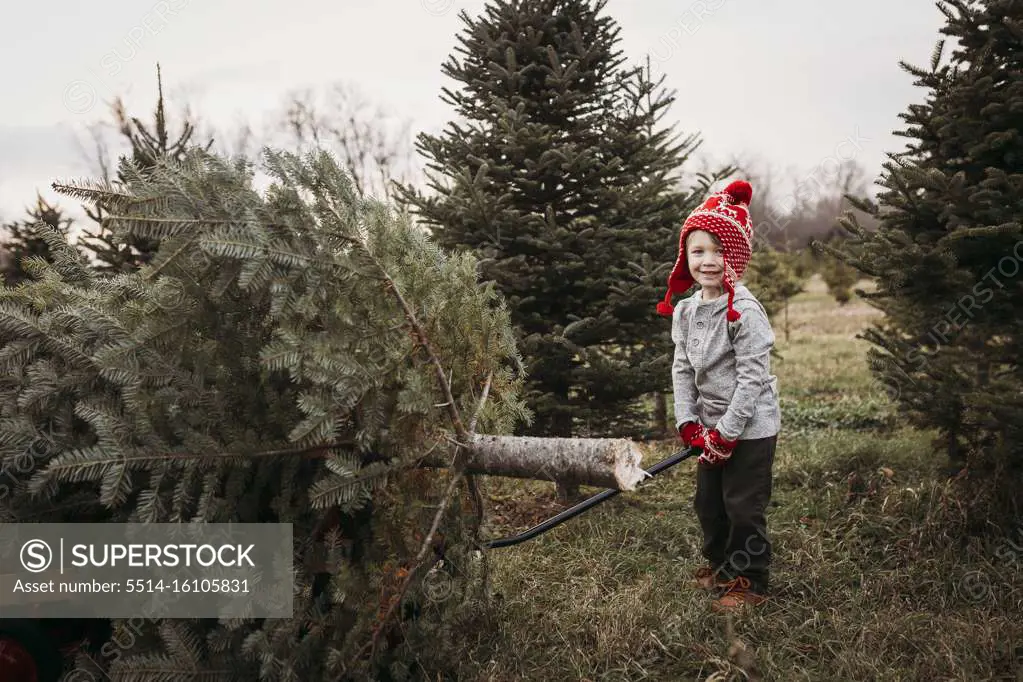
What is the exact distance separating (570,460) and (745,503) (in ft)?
4.78

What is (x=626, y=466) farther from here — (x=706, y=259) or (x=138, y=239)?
(x=138, y=239)

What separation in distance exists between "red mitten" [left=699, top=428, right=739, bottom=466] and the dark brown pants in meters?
0.13

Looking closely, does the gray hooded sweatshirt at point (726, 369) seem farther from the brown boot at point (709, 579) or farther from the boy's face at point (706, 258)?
the brown boot at point (709, 579)

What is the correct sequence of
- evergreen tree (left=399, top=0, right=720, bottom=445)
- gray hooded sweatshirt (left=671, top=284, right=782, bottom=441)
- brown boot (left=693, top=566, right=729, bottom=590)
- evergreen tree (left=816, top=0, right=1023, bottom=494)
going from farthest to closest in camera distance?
evergreen tree (left=399, top=0, right=720, bottom=445)
evergreen tree (left=816, top=0, right=1023, bottom=494)
brown boot (left=693, top=566, right=729, bottom=590)
gray hooded sweatshirt (left=671, top=284, right=782, bottom=441)

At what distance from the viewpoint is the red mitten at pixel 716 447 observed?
11.5 ft

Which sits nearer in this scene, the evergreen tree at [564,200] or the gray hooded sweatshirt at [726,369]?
the gray hooded sweatshirt at [726,369]

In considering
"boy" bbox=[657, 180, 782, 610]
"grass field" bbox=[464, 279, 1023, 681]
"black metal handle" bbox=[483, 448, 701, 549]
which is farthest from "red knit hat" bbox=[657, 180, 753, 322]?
"grass field" bbox=[464, 279, 1023, 681]

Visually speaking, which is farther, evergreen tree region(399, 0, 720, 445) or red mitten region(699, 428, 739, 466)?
evergreen tree region(399, 0, 720, 445)

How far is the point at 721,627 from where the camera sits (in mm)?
3348

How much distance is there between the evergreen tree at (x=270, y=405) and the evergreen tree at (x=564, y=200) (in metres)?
2.34

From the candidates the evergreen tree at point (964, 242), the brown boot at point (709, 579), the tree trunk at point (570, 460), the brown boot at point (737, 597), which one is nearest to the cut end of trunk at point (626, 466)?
the tree trunk at point (570, 460)

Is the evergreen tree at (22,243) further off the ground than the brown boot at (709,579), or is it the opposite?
the evergreen tree at (22,243)

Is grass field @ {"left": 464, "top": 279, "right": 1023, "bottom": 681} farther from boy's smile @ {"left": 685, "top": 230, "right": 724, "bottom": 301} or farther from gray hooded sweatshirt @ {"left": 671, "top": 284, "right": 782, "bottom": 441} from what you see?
boy's smile @ {"left": 685, "top": 230, "right": 724, "bottom": 301}

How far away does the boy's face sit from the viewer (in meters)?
3.61
